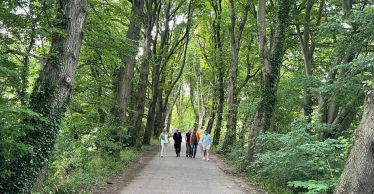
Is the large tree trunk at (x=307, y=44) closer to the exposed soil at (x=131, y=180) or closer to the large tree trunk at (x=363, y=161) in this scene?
the exposed soil at (x=131, y=180)

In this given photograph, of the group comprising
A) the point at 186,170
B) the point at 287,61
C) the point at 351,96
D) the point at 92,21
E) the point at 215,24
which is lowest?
the point at 186,170

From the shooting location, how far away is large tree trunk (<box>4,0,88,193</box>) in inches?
217

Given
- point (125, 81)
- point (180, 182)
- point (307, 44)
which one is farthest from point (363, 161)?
point (307, 44)

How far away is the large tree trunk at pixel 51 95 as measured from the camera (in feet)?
18.1

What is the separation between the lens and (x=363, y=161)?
5.79m

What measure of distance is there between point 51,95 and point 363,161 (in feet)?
21.7

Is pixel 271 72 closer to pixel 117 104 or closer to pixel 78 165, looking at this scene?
pixel 117 104

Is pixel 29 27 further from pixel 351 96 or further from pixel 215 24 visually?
pixel 215 24

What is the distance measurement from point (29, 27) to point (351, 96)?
413 inches

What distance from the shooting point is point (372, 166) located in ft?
18.9

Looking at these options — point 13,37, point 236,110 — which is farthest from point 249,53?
point 13,37

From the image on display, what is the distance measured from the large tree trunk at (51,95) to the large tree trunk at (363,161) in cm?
630

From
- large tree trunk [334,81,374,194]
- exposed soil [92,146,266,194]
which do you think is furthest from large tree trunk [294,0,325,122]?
large tree trunk [334,81,374,194]

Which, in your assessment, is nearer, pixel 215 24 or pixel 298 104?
pixel 298 104
